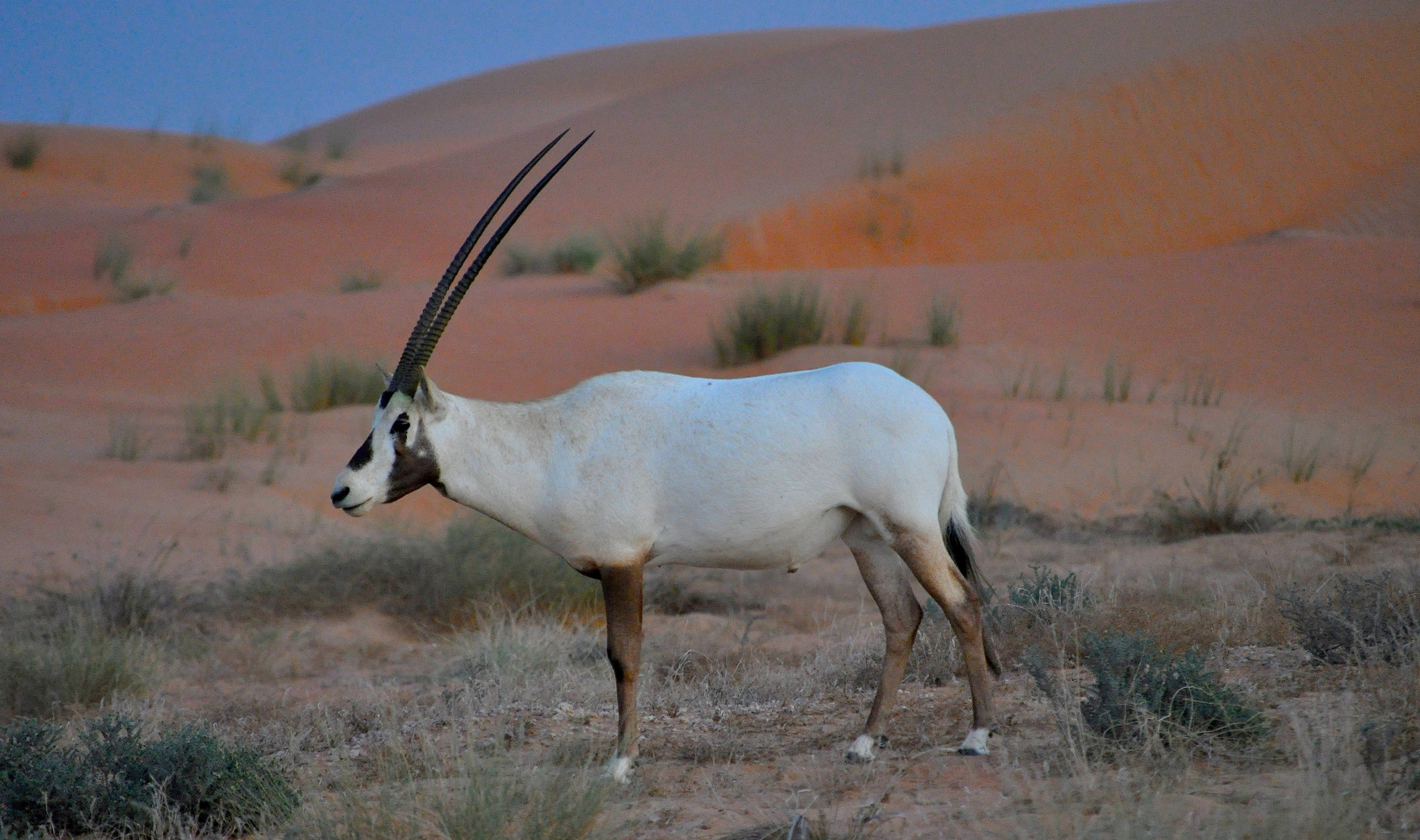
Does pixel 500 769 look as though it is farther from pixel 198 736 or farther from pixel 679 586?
pixel 679 586

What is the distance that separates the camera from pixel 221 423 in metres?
12.5

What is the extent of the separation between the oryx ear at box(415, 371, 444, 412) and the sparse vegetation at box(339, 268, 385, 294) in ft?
62.2

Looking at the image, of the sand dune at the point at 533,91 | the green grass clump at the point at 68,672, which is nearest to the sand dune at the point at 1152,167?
the green grass clump at the point at 68,672

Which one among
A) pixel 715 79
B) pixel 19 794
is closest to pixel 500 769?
pixel 19 794

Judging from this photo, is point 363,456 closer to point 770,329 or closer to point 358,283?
point 770,329

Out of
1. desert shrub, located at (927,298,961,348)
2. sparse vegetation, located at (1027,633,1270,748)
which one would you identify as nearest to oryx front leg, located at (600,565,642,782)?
sparse vegetation, located at (1027,633,1270,748)

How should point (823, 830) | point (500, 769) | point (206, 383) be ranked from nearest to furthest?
point (823, 830)
point (500, 769)
point (206, 383)

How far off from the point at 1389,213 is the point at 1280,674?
21.8 metres

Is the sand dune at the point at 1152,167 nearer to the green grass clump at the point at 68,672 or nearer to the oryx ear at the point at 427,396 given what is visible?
the green grass clump at the point at 68,672

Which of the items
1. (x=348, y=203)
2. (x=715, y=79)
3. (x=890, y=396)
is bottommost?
(x=890, y=396)

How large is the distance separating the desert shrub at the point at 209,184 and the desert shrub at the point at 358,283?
1446cm

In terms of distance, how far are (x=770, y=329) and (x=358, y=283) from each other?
1151 cm

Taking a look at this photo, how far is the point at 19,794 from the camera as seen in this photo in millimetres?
4168

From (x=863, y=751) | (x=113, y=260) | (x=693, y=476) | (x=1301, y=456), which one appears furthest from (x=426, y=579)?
(x=113, y=260)
